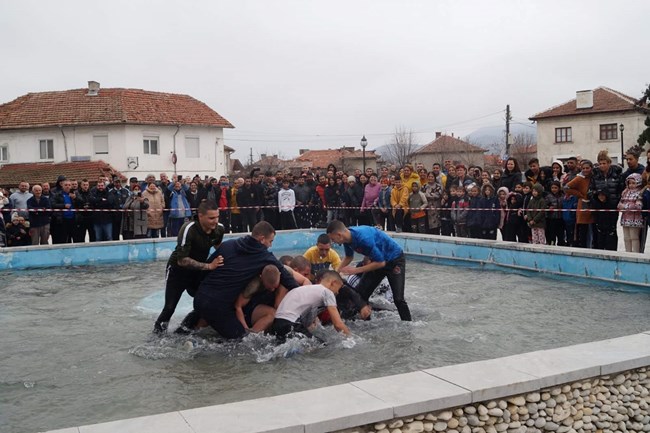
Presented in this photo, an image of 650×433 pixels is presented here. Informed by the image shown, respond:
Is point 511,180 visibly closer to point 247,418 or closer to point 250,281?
point 250,281

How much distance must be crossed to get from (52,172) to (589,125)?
41.7 meters

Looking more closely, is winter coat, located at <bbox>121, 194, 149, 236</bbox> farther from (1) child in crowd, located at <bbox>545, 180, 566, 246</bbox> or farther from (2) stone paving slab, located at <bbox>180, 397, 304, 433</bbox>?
(2) stone paving slab, located at <bbox>180, 397, 304, 433</bbox>

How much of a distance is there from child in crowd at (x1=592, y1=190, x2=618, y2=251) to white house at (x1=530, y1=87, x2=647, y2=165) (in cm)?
4270

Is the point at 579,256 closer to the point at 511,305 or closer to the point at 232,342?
the point at 511,305

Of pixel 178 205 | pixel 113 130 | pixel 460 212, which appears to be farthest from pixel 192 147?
pixel 460 212

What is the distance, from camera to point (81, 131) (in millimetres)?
42562

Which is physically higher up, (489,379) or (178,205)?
(178,205)

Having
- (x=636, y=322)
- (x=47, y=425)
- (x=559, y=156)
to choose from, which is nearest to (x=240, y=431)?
(x=47, y=425)

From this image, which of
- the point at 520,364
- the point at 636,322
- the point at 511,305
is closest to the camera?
the point at 520,364

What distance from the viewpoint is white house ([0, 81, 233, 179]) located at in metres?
42.5

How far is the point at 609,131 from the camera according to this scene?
171 feet

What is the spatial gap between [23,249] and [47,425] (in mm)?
10847

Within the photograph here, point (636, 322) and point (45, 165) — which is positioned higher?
point (45, 165)

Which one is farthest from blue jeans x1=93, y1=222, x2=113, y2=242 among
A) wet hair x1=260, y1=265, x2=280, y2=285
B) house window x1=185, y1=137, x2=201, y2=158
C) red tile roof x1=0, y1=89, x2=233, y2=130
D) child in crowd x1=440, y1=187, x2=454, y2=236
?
house window x1=185, y1=137, x2=201, y2=158
